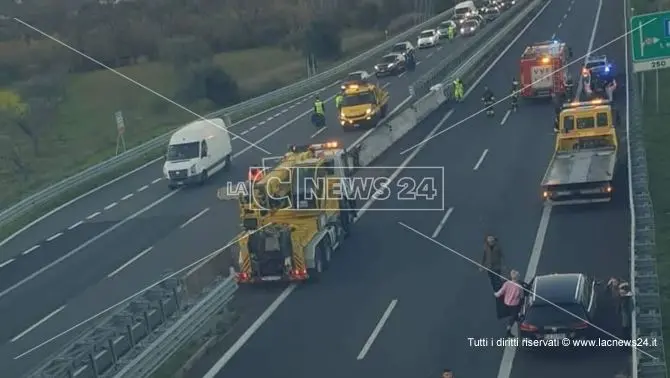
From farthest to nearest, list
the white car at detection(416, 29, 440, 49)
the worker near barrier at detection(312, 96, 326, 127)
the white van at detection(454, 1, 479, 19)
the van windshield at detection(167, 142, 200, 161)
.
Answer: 1. the white van at detection(454, 1, 479, 19)
2. the white car at detection(416, 29, 440, 49)
3. the worker near barrier at detection(312, 96, 326, 127)
4. the van windshield at detection(167, 142, 200, 161)

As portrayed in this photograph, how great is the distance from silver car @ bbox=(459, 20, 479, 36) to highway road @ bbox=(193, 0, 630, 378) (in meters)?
43.2

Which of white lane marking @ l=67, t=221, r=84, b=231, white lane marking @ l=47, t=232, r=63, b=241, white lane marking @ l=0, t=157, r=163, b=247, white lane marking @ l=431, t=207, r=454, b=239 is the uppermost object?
white lane marking @ l=431, t=207, r=454, b=239

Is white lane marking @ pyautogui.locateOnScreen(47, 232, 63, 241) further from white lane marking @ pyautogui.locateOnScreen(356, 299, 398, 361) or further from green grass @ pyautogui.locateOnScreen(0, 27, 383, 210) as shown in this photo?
white lane marking @ pyautogui.locateOnScreen(356, 299, 398, 361)

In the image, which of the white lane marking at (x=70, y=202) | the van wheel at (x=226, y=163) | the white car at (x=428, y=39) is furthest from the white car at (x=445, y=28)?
the van wheel at (x=226, y=163)

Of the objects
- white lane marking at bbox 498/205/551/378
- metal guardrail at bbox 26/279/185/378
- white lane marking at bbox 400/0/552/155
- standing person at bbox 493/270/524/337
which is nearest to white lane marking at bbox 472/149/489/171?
white lane marking at bbox 400/0/552/155

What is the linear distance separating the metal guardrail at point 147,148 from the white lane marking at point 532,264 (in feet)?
60.9

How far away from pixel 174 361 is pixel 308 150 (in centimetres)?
1003

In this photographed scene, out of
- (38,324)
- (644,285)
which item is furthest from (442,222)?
(38,324)

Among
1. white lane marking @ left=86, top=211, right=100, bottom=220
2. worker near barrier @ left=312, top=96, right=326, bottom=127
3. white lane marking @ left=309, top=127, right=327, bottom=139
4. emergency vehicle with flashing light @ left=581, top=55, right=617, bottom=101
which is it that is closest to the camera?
white lane marking @ left=86, top=211, right=100, bottom=220

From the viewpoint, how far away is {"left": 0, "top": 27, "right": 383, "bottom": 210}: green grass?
5981 cm

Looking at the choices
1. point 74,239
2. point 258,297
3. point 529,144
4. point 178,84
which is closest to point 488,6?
point 178,84

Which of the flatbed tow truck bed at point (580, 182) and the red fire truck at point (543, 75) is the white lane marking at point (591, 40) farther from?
the flatbed tow truck bed at point (580, 182)

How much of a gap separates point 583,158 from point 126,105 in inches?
2039

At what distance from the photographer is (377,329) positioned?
69.1ft
